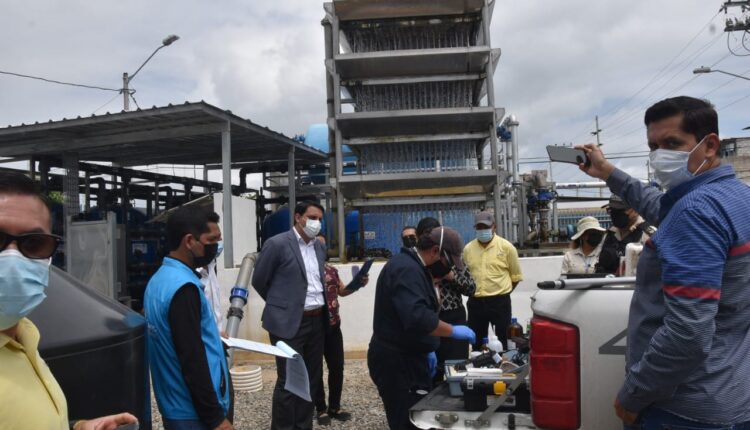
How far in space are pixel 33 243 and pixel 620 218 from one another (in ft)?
14.6

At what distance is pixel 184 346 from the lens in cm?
252

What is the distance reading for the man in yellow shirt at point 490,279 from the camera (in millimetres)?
6324

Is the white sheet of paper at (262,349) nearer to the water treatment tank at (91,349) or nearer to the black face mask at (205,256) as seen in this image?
the black face mask at (205,256)

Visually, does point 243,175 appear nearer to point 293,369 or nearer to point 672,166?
point 293,369

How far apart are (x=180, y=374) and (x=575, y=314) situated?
1.72m

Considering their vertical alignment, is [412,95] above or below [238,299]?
above

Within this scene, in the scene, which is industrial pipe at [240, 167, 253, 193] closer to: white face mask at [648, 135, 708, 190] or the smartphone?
the smartphone

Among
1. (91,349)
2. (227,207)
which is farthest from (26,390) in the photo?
(227,207)

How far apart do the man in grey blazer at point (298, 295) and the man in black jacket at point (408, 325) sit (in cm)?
97

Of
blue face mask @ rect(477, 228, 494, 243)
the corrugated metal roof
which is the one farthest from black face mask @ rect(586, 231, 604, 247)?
the corrugated metal roof

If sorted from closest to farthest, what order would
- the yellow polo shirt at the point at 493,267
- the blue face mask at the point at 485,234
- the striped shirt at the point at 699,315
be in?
the striped shirt at the point at 699,315 → the yellow polo shirt at the point at 493,267 → the blue face mask at the point at 485,234

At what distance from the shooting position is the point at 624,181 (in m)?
2.75

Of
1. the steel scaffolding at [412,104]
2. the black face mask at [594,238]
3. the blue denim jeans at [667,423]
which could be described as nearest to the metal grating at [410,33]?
the steel scaffolding at [412,104]

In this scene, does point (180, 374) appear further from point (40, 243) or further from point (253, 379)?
point (253, 379)
